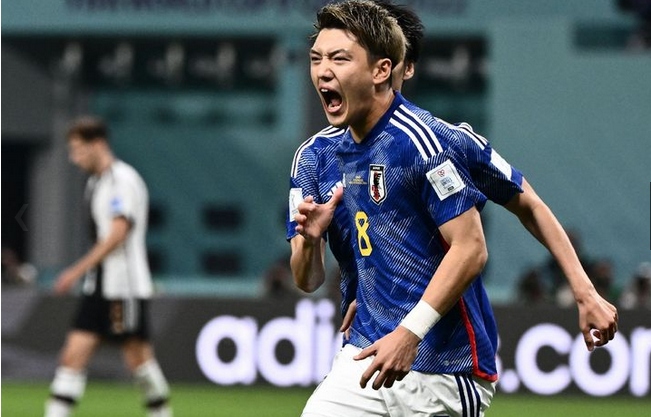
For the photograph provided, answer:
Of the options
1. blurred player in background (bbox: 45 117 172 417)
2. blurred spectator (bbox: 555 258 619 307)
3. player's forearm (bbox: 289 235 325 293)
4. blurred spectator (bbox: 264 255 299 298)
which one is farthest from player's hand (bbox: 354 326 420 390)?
blurred spectator (bbox: 264 255 299 298)

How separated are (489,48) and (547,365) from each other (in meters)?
10.4

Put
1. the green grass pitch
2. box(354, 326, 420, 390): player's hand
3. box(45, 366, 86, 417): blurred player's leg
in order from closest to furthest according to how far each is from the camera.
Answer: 1. box(354, 326, 420, 390): player's hand
2. box(45, 366, 86, 417): blurred player's leg
3. the green grass pitch

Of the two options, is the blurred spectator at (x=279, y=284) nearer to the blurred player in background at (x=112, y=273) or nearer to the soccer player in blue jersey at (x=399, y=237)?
the blurred player in background at (x=112, y=273)

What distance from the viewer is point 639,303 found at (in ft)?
50.2

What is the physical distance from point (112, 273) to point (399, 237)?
16.9ft

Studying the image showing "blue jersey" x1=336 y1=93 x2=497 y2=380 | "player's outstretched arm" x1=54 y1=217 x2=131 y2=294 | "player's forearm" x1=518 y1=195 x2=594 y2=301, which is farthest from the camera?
"player's outstretched arm" x1=54 y1=217 x2=131 y2=294

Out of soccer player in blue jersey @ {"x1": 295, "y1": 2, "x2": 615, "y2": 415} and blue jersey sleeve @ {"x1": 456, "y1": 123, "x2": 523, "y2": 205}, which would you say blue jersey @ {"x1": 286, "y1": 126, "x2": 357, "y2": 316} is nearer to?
soccer player in blue jersey @ {"x1": 295, "y1": 2, "x2": 615, "y2": 415}

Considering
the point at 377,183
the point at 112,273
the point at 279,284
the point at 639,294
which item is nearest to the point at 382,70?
the point at 377,183

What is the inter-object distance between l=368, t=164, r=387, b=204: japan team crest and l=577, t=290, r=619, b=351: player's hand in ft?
2.28

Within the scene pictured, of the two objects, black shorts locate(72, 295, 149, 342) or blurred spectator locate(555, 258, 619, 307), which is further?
blurred spectator locate(555, 258, 619, 307)

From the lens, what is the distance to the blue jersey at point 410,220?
4.49 metres

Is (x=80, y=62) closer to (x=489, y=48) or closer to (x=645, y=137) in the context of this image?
(x=489, y=48)

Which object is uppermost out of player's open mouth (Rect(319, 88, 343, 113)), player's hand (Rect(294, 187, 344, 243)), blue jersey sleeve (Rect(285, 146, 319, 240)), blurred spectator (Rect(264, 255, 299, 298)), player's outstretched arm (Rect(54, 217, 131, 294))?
player's open mouth (Rect(319, 88, 343, 113))

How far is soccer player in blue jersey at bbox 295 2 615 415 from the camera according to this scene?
4.45m
